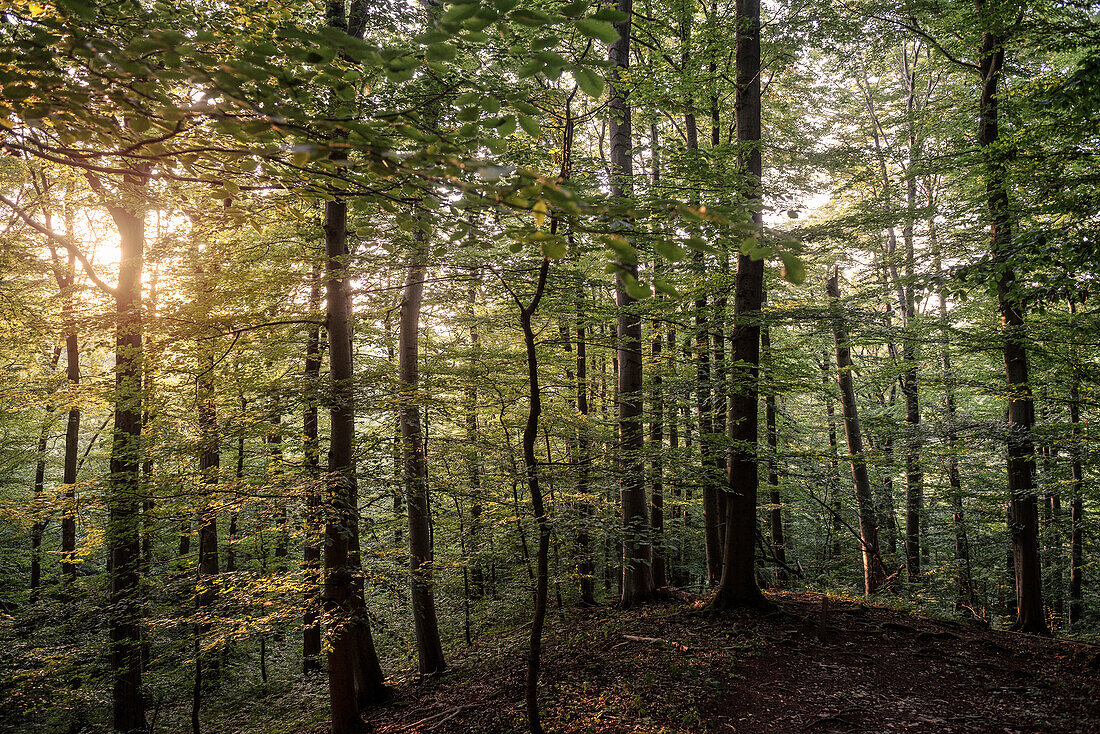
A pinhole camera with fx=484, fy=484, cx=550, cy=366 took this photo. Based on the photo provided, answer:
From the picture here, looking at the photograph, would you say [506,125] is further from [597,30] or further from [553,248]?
[553,248]

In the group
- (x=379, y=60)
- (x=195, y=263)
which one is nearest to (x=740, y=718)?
(x=379, y=60)

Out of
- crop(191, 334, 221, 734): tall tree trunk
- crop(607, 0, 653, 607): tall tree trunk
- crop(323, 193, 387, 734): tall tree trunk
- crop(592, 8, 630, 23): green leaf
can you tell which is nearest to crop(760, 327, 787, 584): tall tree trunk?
crop(607, 0, 653, 607): tall tree trunk

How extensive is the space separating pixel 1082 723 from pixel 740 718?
288 centimetres

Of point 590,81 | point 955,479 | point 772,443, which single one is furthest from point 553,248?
point 955,479

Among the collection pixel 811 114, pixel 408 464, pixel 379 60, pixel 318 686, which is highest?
pixel 811 114

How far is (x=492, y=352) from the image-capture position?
30.5 ft

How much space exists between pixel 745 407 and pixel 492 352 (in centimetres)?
463

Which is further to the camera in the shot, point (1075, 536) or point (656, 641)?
point (1075, 536)

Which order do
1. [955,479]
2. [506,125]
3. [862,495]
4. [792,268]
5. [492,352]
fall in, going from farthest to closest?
[955,479], [862,495], [492,352], [506,125], [792,268]

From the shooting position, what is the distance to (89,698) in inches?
267

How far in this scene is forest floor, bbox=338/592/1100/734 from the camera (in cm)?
457

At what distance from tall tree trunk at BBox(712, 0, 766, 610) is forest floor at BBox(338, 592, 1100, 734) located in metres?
0.52

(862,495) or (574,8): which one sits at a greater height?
(574,8)

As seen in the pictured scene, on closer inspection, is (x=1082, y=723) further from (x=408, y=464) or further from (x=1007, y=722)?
(x=408, y=464)
